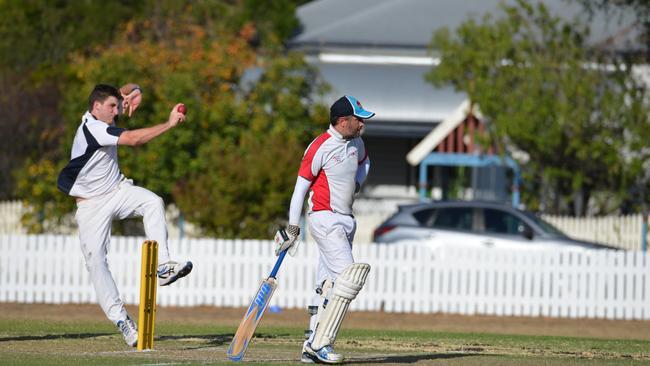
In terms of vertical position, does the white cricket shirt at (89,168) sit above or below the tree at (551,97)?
below

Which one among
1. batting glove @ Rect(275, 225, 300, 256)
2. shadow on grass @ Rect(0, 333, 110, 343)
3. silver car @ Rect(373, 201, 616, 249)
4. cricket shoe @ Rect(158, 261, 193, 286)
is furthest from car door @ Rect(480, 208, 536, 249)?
batting glove @ Rect(275, 225, 300, 256)

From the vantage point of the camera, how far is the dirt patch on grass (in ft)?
59.3

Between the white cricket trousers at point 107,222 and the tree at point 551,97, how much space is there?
19.0 m

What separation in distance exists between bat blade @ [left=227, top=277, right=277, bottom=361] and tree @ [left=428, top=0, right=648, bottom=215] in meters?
19.7

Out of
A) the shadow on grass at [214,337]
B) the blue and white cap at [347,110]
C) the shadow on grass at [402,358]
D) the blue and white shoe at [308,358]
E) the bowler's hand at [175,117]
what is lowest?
the shadow on grass at [214,337]

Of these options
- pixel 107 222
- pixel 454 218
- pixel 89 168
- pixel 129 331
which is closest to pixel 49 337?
pixel 129 331

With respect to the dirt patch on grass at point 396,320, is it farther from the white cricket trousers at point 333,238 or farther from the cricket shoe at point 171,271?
the white cricket trousers at point 333,238

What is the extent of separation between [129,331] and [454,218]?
41.1ft

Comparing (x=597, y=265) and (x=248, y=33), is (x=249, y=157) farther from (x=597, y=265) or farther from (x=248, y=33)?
(x=248, y=33)

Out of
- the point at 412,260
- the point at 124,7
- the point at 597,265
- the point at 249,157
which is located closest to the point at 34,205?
the point at 249,157

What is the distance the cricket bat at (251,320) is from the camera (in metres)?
9.69

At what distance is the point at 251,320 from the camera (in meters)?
9.74

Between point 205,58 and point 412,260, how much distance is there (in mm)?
14771

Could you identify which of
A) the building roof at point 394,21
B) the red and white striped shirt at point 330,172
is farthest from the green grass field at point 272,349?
the building roof at point 394,21
